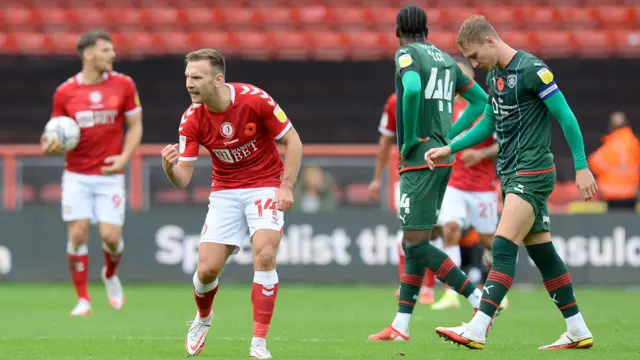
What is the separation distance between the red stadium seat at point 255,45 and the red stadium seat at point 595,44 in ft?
16.5

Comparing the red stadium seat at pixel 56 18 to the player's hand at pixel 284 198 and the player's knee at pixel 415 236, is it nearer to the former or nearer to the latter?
the player's knee at pixel 415 236

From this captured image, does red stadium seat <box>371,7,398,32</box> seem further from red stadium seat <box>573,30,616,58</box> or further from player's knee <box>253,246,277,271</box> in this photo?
player's knee <box>253,246,277,271</box>

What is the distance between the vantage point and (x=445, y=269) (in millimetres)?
7793

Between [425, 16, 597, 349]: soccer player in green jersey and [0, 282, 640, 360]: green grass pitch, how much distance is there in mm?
368

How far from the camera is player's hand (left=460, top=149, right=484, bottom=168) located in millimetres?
10586

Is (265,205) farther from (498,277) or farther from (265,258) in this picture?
(498,277)

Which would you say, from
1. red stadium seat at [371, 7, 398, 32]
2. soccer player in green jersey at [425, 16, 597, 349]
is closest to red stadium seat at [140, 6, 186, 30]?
red stadium seat at [371, 7, 398, 32]

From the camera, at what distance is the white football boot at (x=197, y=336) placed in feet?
23.3

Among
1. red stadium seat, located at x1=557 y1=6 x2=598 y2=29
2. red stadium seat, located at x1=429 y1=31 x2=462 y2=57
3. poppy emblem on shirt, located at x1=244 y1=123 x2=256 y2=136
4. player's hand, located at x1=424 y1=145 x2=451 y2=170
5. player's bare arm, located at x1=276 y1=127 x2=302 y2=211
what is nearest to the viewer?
player's bare arm, located at x1=276 y1=127 x2=302 y2=211

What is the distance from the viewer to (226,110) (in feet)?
23.3

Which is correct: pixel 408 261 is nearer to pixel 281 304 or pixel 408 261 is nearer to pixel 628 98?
pixel 281 304

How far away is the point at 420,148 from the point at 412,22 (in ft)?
2.87

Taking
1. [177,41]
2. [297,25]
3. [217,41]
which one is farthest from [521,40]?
[177,41]

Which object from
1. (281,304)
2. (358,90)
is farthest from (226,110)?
(358,90)
